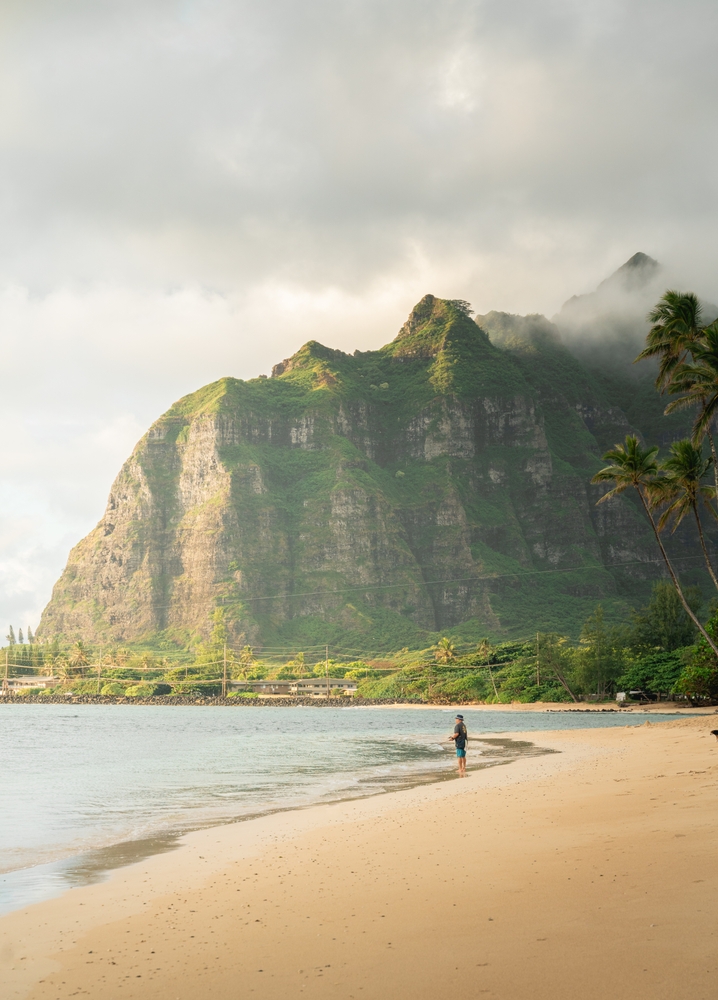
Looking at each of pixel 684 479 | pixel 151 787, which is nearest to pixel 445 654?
pixel 684 479

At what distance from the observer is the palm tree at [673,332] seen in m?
37.2

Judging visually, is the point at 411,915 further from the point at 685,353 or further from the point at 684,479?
the point at 685,353

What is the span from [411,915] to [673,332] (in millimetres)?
33847

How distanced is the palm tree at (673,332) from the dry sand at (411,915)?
24.7m

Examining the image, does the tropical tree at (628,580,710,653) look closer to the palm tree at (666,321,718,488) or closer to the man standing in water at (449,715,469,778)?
the palm tree at (666,321,718,488)

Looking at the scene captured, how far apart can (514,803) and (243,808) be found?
313 inches

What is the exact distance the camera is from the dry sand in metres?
7.32

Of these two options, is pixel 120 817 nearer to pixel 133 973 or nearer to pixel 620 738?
pixel 133 973

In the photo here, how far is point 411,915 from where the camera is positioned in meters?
9.54

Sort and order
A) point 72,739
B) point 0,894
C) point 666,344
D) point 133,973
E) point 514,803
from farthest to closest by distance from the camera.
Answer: point 72,739 → point 666,344 → point 514,803 → point 0,894 → point 133,973

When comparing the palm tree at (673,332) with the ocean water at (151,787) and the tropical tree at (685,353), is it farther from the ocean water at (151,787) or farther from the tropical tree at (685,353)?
the ocean water at (151,787)

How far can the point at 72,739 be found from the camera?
6706 centimetres

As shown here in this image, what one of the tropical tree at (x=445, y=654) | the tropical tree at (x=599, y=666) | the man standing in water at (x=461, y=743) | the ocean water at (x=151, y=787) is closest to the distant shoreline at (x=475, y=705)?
the tropical tree at (x=599, y=666)

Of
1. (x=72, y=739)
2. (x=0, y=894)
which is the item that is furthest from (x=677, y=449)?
(x=72, y=739)
